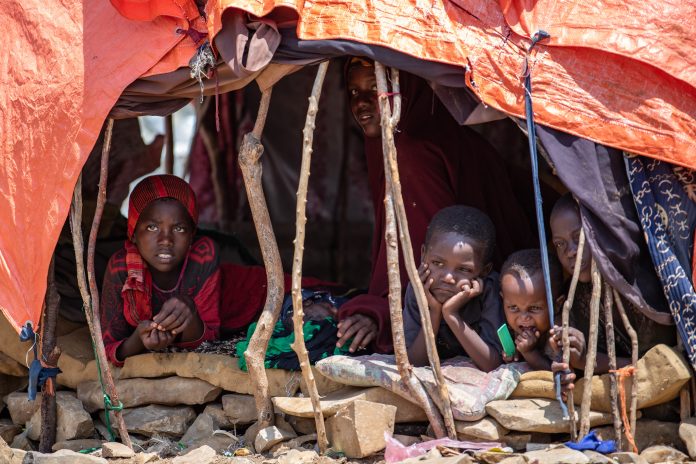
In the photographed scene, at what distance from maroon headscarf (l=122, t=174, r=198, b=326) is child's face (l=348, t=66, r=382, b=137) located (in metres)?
1.03

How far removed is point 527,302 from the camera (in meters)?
4.53

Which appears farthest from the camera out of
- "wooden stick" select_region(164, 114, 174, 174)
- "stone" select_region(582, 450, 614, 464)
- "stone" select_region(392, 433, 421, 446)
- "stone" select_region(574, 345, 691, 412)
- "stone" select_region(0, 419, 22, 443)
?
"wooden stick" select_region(164, 114, 174, 174)

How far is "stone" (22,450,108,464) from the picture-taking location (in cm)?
439

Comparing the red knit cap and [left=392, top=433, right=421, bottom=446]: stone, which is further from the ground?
the red knit cap

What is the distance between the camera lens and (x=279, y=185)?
8.94 m

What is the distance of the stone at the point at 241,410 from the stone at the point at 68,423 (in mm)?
713

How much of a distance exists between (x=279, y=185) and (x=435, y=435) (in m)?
4.77

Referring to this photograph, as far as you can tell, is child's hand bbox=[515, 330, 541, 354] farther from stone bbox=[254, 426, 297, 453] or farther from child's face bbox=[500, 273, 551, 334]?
stone bbox=[254, 426, 297, 453]

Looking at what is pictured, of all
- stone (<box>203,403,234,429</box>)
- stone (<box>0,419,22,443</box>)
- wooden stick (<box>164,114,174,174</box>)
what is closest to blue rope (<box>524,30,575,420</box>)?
stone (<box>203,403,234,429</box>)

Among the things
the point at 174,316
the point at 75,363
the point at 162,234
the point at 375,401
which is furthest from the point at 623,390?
the point at 75,363

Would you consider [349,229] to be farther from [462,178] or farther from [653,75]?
[653,75]

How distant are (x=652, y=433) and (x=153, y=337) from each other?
2389mm

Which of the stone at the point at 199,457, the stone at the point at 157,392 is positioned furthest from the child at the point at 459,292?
the stone at the point at 157,392

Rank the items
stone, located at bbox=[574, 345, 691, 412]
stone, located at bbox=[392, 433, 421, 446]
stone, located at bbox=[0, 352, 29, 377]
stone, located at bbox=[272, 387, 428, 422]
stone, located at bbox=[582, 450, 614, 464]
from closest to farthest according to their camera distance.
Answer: stone, located at bbox=[582, 450, 614, 464]
stone, located at bbox=[574, 345, 691, 412]
stone, located at bbox=[392, 433, 421, 446]
stone, located at bbox=[272, 387, 428, 422]
stone, located at bbox=[0, 352, 29, 377]
